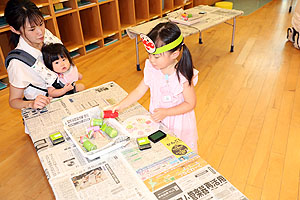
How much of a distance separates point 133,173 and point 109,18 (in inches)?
130

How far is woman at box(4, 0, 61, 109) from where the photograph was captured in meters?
1.43

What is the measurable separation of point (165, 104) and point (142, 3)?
3271mm

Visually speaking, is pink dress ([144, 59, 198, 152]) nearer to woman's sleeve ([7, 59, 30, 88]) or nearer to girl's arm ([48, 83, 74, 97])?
girl's arm ([48, 83, 74, 97])

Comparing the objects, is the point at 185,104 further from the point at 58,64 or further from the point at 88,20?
the point at 88,20

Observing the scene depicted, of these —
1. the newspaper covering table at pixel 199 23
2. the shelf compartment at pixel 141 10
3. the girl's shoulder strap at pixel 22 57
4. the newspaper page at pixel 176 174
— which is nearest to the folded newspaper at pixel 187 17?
the newspaper covering table at pixel 199 23

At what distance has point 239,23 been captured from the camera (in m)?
4.60

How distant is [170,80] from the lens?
4.28 ft

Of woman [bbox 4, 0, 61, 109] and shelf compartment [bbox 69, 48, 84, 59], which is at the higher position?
woman [bbox 4, 0, 61, 109]

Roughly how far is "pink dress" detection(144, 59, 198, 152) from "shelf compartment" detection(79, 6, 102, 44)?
2.42 metres

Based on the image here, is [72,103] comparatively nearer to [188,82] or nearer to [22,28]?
[22,28]

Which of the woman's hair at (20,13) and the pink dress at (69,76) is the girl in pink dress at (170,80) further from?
the woman's hair at (20,13)

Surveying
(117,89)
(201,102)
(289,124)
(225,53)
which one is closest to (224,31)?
(225,53)

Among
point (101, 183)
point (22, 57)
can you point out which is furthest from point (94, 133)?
point (22, 57)

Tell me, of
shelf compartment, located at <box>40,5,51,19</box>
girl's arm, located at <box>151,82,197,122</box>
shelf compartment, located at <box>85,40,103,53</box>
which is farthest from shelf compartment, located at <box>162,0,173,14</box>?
girl's arm, located at <box>151,82,197,122</box>
